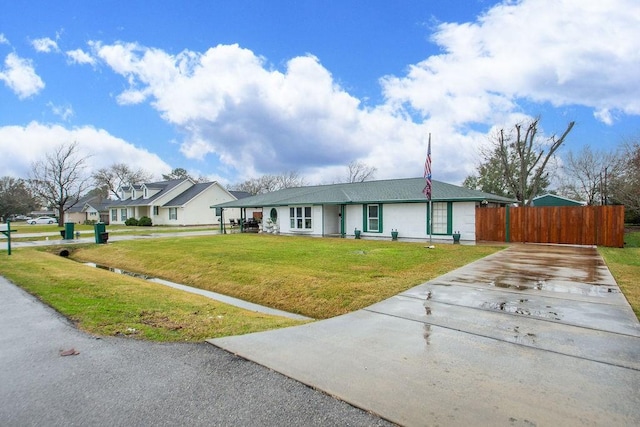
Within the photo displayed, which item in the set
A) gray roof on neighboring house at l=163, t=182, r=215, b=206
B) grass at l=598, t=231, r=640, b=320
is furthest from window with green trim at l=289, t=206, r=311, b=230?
gray roof on neighboring house at l=163, t=182, r=215, b=206

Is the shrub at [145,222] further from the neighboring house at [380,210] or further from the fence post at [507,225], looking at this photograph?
the fence post at [507,225]

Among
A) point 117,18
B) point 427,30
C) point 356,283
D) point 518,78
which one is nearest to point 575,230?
point 518,78

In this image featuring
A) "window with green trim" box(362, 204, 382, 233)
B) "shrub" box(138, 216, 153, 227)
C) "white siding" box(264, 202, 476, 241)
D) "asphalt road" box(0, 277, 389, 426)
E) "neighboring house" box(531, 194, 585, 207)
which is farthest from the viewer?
"shrub" box(138, 216, 153, 227)

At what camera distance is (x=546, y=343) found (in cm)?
441

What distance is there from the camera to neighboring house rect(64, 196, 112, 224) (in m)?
54.0

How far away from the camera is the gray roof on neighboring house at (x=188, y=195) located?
4044cm

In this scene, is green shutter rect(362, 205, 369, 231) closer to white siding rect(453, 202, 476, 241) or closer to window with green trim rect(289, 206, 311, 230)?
window with green trim rect(289, 206, 311, 230)

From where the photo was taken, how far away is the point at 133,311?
20.2 feet

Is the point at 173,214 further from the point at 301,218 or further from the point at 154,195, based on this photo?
the point at 301,218

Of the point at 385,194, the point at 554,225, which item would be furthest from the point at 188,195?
the point at 554,225

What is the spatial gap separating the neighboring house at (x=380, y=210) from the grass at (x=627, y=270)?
224 inches

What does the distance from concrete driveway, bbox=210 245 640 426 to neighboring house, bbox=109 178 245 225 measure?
37.4m

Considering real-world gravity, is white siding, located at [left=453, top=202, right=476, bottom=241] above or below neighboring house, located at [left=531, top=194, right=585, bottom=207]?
below

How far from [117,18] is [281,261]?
1100 cm
